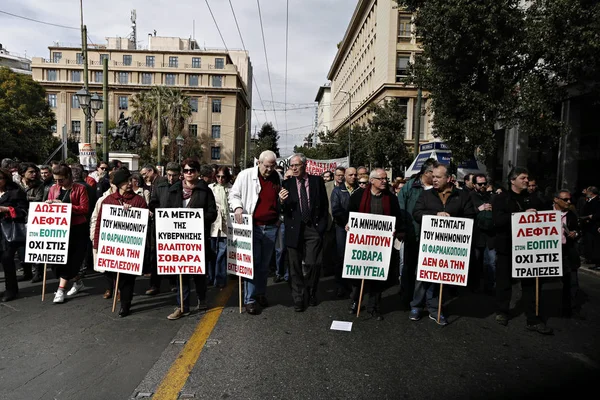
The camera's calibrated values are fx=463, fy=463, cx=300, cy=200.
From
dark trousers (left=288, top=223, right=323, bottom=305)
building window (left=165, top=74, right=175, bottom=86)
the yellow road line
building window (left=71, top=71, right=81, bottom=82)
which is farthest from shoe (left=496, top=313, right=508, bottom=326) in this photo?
building window (left=71, top=71, right=81, bottom=82)

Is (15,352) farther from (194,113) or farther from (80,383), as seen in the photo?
(194,113)

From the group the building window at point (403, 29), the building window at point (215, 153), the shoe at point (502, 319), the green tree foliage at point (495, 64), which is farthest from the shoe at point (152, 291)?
the building window at point (215, 153)

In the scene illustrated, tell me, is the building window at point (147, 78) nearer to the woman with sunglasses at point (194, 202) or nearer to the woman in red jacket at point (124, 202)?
the woman in red jacket at point (124, 202)

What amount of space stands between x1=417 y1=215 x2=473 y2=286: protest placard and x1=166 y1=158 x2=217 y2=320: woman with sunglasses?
2650mm

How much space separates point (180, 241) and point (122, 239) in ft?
2.67

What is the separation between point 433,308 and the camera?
5750 millimetres

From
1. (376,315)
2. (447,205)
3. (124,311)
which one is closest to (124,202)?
(124,311)

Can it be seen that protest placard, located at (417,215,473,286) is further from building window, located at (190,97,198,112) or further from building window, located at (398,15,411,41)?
building window, located at (190,97,198,112)

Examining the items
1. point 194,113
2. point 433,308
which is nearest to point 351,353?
point 433,308

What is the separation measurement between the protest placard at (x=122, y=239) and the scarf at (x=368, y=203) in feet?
9.22

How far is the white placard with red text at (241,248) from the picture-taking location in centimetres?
577

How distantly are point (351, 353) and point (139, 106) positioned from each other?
5508 cm

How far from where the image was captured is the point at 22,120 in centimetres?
3531

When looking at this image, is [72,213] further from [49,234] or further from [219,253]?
[219,253]
